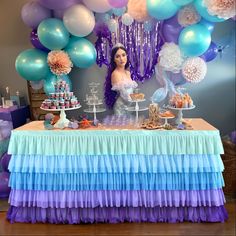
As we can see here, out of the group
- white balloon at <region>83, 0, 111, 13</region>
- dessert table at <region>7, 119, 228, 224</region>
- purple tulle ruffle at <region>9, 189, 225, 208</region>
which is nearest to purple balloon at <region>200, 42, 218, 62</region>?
dessert table at <region>7, 119, 228, 224</region>

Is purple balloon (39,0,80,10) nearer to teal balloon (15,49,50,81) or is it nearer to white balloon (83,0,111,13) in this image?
white balloon (83,0,111,13)

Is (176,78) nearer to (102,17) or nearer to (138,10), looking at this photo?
(138,10)

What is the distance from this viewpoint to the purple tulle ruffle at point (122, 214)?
2113 millimetres

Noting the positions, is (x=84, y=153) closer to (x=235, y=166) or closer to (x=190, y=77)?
(x=190, y=77)

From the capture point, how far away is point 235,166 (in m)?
2.50

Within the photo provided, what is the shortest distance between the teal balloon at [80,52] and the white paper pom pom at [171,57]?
615mm

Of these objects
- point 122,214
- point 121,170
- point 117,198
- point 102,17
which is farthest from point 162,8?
point 122,214

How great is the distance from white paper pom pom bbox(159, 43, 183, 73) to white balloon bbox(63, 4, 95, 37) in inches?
26.3

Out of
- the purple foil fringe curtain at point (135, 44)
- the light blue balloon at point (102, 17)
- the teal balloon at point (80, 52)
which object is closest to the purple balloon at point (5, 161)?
the teal balloon at point (80, 52)

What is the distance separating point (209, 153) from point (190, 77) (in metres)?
0.67

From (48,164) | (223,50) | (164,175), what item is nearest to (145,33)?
(223,50)

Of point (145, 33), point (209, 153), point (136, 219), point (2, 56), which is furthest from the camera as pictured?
point (2, 56)

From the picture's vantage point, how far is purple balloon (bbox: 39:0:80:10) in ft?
6.79

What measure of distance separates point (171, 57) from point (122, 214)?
1.40m
